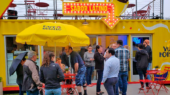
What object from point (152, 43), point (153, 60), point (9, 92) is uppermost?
point (152, 43)

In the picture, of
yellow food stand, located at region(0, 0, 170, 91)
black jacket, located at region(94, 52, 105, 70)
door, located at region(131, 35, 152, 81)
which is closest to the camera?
black jacket, located at region(94, 52, 105, 70)

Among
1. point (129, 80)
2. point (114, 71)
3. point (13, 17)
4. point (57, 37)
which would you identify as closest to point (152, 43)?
point (129, 80)

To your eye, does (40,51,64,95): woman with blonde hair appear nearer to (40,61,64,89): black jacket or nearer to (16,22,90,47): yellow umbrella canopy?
(40,61,64,89): black jacket

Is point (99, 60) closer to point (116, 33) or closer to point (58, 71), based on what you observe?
point (58, 71)

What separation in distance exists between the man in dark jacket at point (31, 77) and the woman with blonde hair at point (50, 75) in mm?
324

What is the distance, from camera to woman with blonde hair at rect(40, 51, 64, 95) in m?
3.35

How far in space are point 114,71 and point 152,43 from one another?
4701 millimetres

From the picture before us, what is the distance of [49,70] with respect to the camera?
131 inches

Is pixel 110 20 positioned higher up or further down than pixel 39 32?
higher up

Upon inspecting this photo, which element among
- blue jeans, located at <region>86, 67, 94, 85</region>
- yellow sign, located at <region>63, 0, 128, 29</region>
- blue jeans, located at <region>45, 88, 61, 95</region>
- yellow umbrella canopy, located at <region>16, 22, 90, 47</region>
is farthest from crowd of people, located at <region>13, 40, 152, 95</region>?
yellow sign, located at <region>63, 0, 128, 29</region>

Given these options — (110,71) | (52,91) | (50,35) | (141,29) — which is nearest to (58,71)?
(52,91)

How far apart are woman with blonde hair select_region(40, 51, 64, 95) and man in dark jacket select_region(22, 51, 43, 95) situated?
324 mm

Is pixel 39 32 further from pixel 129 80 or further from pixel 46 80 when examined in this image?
pixel 129 80

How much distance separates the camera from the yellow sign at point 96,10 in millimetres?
7348
